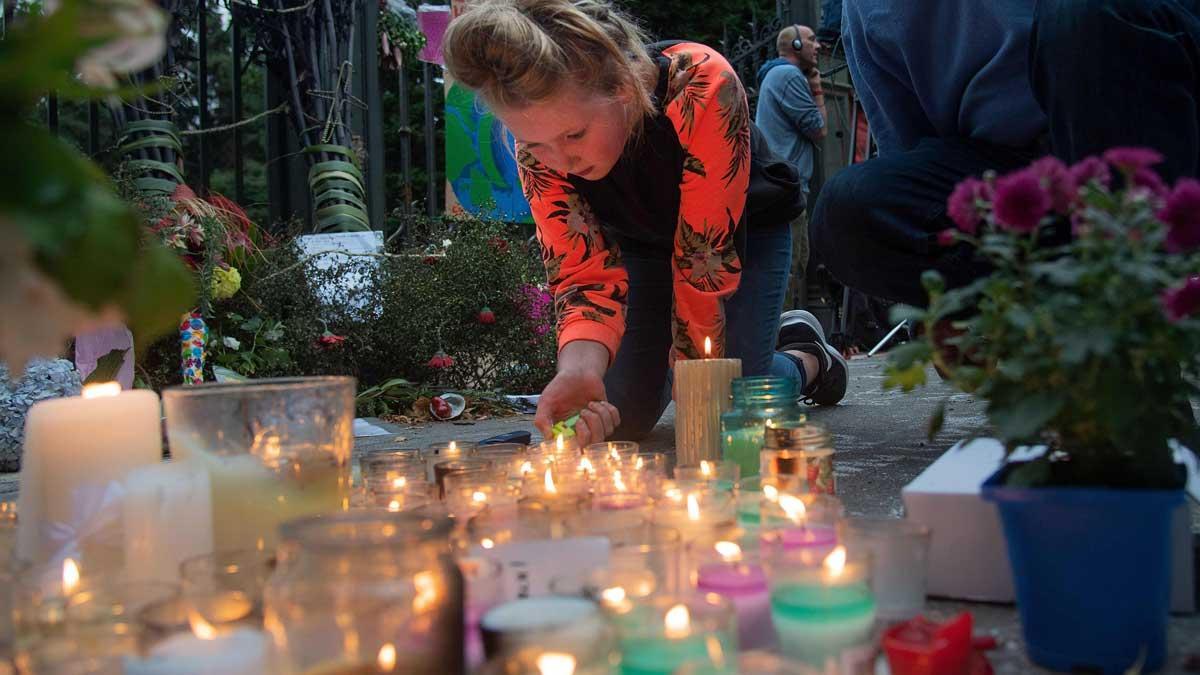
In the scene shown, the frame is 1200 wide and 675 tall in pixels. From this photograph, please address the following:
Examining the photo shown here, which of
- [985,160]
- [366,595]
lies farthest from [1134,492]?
[985,160]

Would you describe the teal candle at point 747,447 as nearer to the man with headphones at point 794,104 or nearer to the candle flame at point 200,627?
the candle flame at point 200,627

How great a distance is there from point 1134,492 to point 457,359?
11.6 feet

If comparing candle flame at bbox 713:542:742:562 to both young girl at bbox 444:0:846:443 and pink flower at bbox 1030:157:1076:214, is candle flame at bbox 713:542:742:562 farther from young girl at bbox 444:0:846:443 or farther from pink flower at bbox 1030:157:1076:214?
young girl at bbox 444:0:846:443

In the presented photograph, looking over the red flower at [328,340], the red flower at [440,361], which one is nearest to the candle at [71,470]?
the red flower at [328,340]

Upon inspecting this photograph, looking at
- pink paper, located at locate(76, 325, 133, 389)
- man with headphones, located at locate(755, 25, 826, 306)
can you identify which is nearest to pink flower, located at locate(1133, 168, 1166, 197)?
pink paper, located at locate(76, 325, 133, 389)

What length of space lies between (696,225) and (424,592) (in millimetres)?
1806

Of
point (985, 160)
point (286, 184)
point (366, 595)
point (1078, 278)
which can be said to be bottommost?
point (366, 595)

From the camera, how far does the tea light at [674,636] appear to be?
35.3 inches

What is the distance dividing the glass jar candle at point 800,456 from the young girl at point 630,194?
0.69 meters

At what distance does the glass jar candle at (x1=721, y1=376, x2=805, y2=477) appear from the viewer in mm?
1938

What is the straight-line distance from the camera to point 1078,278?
3.12 ft

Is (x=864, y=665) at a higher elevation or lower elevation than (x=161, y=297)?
lower

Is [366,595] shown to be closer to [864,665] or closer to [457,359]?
[864,665]

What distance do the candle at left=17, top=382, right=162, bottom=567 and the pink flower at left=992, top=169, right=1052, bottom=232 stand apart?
1076 millimetres
